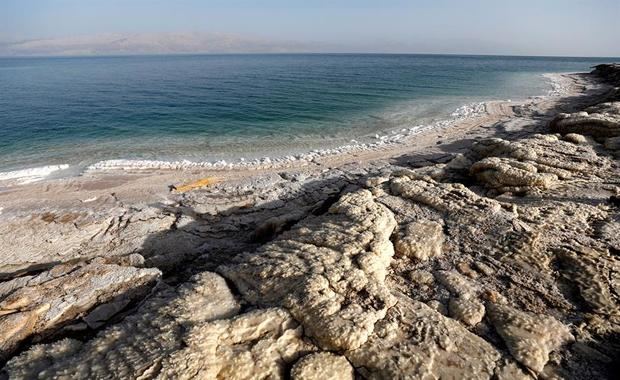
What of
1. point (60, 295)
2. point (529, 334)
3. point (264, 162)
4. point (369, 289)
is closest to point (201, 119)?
point (264, 162)

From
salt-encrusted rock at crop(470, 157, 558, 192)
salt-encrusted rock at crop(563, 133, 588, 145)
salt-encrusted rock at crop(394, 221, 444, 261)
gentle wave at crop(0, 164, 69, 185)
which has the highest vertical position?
salt-encrusted rock at crop(563, 133, 588, 145)

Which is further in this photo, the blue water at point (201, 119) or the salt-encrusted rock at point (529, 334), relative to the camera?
the blue water at point (201, 119)

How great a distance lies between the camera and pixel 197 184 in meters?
15.8

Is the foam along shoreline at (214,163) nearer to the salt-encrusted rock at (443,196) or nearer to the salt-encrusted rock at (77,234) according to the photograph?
the salt-encrusted rock at (77,234)

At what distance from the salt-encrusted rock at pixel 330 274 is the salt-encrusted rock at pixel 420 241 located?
27 centimetres

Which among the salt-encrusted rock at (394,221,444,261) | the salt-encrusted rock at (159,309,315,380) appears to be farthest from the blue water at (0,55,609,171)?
the salt-encrusted rock at (159,309,315,380)

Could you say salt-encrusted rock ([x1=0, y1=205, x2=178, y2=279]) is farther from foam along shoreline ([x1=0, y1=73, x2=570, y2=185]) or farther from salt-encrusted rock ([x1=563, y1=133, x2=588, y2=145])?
salt-encrusted rock ([x1=563, y1=133, x2=588, y2=145])

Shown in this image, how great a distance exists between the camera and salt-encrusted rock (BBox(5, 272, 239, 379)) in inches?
167

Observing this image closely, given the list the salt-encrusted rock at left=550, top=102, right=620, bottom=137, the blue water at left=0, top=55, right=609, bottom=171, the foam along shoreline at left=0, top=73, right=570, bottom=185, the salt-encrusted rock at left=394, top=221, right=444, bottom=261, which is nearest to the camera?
the salt-encrusted rock at left=394, top=221, right=444, bottom=261

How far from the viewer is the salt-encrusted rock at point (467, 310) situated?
5.04 m

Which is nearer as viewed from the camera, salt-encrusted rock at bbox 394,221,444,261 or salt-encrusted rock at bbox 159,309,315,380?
salt-encrusted rock at bbox 159,309,315,380

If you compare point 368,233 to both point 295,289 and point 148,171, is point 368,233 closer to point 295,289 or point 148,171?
point 295,289

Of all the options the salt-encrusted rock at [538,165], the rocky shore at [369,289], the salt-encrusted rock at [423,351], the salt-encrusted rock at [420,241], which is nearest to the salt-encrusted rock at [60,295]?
the rocky shore at [369,289]

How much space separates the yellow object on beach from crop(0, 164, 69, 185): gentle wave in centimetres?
844
